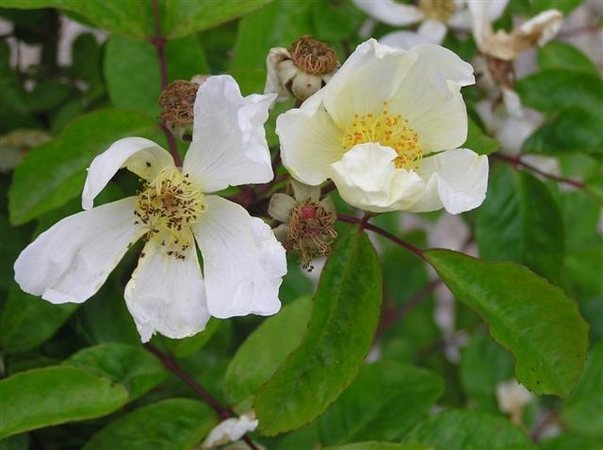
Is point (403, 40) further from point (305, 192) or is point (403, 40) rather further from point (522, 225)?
point (305, 192)

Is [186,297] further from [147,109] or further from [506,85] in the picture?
[506,85]

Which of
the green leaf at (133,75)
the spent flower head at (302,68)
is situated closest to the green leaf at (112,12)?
the green leaf at (133,75)

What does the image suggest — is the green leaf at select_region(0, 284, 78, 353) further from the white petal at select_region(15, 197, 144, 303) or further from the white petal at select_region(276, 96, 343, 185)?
the white petal at select_region(276, 96, 343, 185)

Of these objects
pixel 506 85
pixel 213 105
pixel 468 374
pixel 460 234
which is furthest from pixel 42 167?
pixel 460 234

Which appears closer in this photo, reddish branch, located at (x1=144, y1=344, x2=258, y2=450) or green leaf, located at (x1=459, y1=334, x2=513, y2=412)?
reddish branch, located at (x1=144, y1=344, x2=258, y2=450)

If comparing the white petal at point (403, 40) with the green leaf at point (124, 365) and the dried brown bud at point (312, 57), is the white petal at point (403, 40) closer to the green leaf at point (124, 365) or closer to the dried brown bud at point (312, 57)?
the dried brown bud at point (312, 57)

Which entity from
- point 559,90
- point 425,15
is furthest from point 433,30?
point 559,90

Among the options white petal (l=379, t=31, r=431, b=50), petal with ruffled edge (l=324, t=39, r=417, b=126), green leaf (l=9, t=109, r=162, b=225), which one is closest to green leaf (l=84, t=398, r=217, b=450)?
green leaf (l=9, t=109, r=162, b=225)
